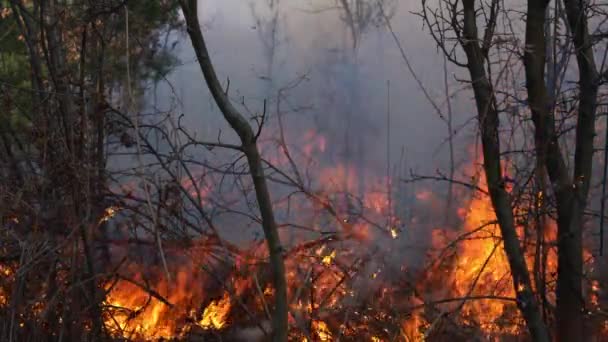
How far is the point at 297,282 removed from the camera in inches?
170

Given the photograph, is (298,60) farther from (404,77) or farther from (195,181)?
(195,181)

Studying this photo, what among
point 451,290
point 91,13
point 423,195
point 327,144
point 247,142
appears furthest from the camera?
point 327,144

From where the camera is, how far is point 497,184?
11.6ft

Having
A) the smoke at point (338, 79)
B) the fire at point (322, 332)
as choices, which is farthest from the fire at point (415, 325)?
the smoke at point (338, 79)

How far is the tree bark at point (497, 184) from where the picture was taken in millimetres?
3434

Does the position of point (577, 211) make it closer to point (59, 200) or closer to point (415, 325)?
point (415, 325)

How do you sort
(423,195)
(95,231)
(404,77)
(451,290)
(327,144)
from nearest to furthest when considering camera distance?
(95,231)
(451,290)
(423,195)
(327,144)
(404,77)

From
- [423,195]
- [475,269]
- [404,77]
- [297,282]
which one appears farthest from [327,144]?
[297,282]

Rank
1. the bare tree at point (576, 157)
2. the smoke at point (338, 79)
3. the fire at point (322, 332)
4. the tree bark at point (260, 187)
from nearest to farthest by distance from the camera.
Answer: the tree bark at point (260, 187) → the bare tree at point (576, 157) → the fire at point (322, 332) → the smoke at point (338, 79)

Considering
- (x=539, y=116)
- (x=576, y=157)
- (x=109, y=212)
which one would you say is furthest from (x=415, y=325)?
(x=109, y=212)

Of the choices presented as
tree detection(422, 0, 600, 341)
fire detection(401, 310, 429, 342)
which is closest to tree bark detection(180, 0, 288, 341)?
tree detection(422, 0, 600, 341)

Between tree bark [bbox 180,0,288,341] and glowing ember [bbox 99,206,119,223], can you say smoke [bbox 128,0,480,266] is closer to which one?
glowing ember [bbox 99,206,119,223]

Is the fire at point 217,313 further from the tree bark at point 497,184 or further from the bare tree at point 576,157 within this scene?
the bare tree at point 576,157

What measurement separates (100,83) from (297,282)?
78.4 inches
